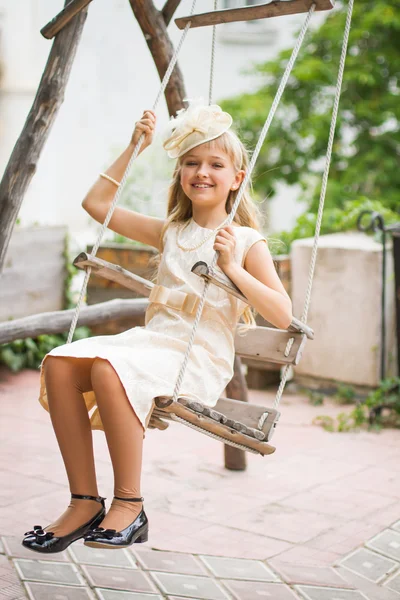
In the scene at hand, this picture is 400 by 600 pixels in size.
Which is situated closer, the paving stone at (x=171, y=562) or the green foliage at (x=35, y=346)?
the paving stone at (x=171, y=562)

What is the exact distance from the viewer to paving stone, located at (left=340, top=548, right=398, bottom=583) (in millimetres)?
3041

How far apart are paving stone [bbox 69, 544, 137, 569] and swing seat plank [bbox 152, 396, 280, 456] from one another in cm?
73

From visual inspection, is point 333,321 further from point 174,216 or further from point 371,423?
point 174,216

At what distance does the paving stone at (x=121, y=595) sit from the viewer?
8.91 ft

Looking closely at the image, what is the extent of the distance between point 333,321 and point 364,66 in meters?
4.70

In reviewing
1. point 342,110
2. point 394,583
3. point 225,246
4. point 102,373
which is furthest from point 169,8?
point 342,110

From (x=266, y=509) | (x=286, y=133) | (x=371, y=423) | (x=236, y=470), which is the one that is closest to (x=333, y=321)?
(x=371, y=423)

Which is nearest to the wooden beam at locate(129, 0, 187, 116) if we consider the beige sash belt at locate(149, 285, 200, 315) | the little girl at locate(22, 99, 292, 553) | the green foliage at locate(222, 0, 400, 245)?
the little girl at locate(22, 99, 292, 553)

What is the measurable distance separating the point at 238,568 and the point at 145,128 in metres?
1.58

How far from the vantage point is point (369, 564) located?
3.12 meters

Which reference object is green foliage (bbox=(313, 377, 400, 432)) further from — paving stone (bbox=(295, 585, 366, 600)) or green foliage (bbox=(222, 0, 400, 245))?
green foliage (bbox=(222, 0, 400, 245))

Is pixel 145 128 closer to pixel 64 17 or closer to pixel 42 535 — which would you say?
pixel 64 17

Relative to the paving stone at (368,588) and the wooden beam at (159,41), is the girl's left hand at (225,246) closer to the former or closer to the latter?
the paving stone at (368,588)

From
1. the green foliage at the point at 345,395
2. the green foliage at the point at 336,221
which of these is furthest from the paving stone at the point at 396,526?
the green foliage at the point at 336,221
